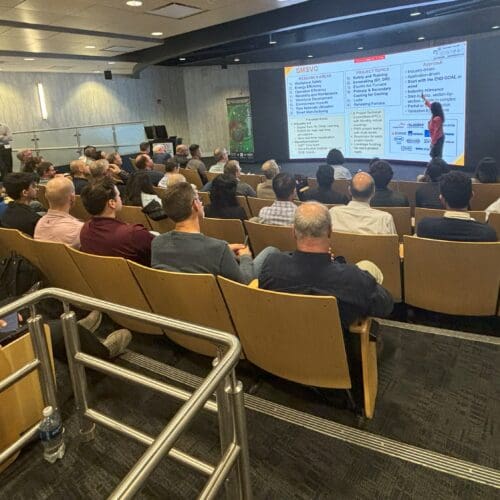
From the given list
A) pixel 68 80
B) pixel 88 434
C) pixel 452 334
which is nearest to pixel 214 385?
pixel 88 434

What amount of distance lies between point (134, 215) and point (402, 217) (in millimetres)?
2431

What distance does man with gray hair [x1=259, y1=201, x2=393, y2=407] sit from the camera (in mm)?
1778

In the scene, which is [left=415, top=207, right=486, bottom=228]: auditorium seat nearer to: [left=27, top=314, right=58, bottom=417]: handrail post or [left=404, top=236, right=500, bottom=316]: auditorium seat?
[left=404, top=236, right=500, bottom=316]: auditorium seat

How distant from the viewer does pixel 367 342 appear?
1.83m

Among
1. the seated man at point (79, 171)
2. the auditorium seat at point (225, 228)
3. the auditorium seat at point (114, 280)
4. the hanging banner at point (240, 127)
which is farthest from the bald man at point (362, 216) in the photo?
the hanging banner at point (240, 127)

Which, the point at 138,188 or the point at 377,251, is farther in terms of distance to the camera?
the point at 138,188

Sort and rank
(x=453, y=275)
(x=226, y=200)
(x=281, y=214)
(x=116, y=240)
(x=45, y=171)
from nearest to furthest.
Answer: (x=453, y=275)
(x=116, y=240)
(x=281, y=214)
(x=226, y=200)
(x=45, y=171)

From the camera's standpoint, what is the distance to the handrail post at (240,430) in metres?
1.19

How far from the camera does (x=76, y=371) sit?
5.91 ft

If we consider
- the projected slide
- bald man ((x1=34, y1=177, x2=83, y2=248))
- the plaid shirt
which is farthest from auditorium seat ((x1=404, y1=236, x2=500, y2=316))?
the projected slide

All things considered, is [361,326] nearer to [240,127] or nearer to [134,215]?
[134,215]

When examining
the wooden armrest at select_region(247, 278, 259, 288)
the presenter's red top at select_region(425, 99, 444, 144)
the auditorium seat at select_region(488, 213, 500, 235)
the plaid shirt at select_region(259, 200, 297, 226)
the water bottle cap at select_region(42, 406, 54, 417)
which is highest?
the presenter's red top at select_region(425, 99, 444, 144)

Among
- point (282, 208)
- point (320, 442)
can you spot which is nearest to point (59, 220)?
point (282, 208)

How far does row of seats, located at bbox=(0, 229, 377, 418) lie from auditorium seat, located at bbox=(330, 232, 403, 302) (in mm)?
768
